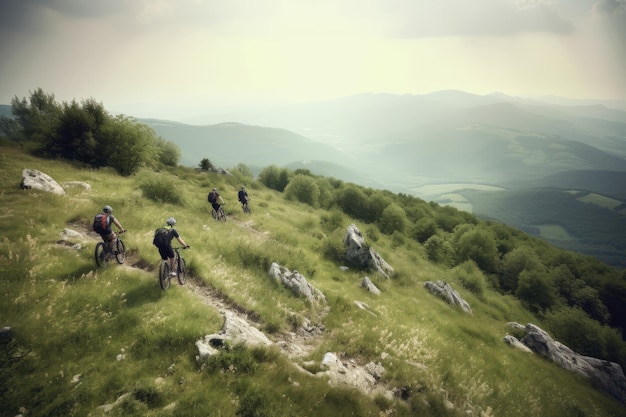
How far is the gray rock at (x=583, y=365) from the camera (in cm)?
Answer: 2103

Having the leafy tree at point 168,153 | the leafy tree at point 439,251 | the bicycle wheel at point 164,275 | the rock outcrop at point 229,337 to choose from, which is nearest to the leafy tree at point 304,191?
the leafy tree at point 439,251

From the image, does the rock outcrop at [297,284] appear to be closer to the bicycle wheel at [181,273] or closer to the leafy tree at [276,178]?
the bicycle wheel at [181,273]

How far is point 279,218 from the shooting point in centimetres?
3450

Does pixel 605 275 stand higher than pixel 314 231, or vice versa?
pixel 314 231

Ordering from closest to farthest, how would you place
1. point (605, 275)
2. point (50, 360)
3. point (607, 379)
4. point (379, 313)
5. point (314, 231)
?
point (50, 360), point (379, 313), point (607, 379), point (314, 231), point (605, 275)

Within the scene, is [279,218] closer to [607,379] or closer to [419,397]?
[419,397]

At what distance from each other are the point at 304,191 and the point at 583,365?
48539 millimetres

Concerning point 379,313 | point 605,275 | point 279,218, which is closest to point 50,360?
point 379,313

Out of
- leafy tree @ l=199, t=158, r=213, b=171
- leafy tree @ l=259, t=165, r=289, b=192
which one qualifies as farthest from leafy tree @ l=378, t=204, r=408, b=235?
leafy tree @ l=199, t=158, r=213, b=171

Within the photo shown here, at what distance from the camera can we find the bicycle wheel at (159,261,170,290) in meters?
11.1

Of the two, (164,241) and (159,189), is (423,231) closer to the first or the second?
(159,189)

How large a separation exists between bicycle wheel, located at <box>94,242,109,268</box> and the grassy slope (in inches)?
12.2

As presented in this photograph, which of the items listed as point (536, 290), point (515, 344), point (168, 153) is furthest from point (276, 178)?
Result: point (515, 344)

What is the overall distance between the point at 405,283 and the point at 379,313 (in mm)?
9895
